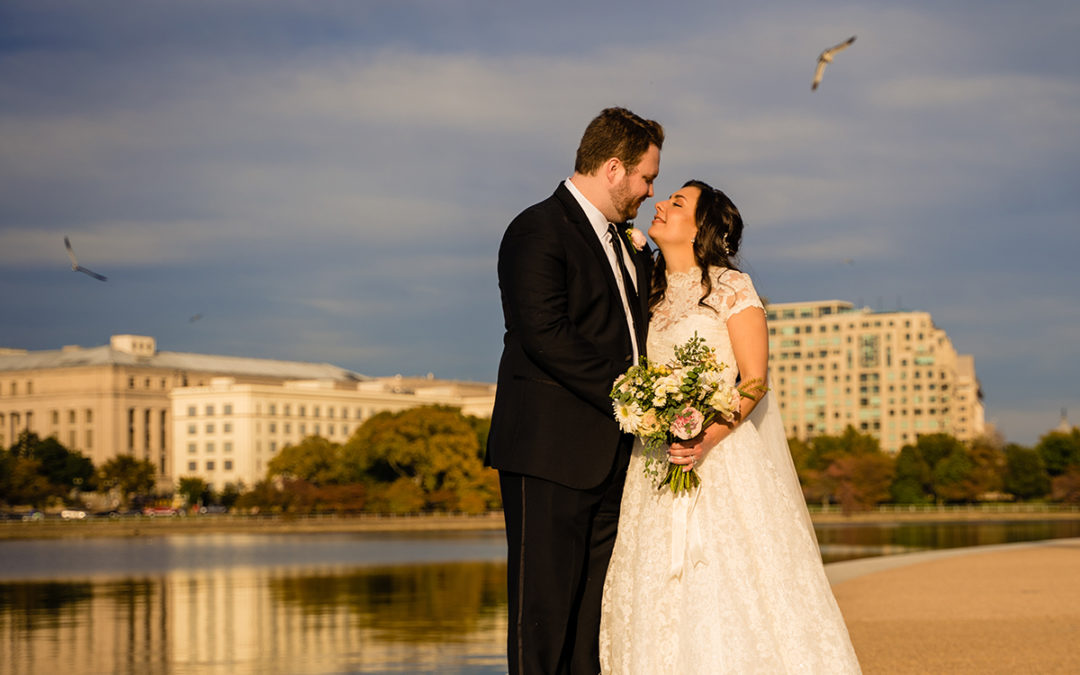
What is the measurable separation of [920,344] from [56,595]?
154 meters

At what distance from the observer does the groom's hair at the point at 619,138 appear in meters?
5.60

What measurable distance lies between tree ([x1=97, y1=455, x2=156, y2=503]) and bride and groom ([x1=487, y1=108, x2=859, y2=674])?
336 ft

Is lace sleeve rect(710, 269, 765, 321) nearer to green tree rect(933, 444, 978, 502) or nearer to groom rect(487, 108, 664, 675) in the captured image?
groom rect(487, 108, 664, 675)

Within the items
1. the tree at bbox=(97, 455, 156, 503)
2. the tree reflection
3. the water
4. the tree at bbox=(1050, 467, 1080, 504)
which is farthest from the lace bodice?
the tree at bbox=(97, 455, 156, 503)

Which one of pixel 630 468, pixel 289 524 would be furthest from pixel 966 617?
pixel 289 524

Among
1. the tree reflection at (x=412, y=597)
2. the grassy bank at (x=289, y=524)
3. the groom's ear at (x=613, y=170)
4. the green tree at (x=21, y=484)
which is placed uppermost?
the groom's ear at (x=613, y=170)

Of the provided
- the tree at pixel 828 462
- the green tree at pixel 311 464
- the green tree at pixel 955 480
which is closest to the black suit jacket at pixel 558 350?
the green tree at pixel 311 464

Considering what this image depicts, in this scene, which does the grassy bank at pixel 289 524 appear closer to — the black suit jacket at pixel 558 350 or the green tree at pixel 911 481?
the green tree at pixel 911 481

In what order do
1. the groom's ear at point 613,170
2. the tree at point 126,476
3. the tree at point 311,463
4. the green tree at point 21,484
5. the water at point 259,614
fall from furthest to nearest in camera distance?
1. the tree at point 126,476
2. the green tree at point 21,484
3. the tree at point 311,463
4. the water at point 259,614
5. the groom's ear at point 613,170

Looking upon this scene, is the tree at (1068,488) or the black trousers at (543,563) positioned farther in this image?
the tree at (1068,488)

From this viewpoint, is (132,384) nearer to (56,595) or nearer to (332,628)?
(56,595)

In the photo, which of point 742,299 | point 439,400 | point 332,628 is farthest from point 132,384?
point 742,299

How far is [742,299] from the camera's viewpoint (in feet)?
19.8

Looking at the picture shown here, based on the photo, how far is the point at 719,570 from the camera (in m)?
5.86
